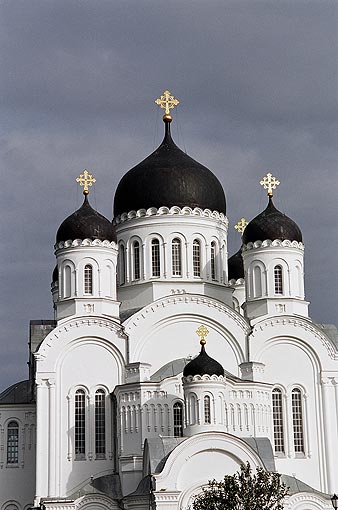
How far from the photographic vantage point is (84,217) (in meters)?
38.1

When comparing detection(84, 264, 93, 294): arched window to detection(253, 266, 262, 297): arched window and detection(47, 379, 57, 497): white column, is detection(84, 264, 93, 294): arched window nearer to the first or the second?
detection(47, 379, 57, 497): white column

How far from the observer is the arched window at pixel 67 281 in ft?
124

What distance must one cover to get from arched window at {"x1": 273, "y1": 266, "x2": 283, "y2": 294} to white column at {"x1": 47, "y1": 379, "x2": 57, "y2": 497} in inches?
318

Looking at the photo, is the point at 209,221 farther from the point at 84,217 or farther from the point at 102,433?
the point at 102,433

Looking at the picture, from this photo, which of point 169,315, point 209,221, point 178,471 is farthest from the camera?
point 209,221

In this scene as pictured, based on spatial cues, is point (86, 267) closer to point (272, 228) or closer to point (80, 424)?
point (80, 424)

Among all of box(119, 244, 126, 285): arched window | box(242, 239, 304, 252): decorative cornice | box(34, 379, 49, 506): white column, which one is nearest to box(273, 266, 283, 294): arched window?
box(242, 239, 304, 252): decorative cornice

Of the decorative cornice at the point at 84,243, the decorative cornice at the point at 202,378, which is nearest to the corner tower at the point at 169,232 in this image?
the decorative cornice at the point at 84,243

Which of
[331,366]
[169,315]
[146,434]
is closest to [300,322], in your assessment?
[331,366]

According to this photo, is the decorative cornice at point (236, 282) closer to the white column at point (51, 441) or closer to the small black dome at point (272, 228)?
the small black dome at point (272, 228)

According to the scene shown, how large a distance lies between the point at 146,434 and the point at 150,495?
3.00m

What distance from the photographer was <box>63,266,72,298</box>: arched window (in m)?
37.8

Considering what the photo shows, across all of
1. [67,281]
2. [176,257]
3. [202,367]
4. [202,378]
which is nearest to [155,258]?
[176,257]

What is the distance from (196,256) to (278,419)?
6297mm
